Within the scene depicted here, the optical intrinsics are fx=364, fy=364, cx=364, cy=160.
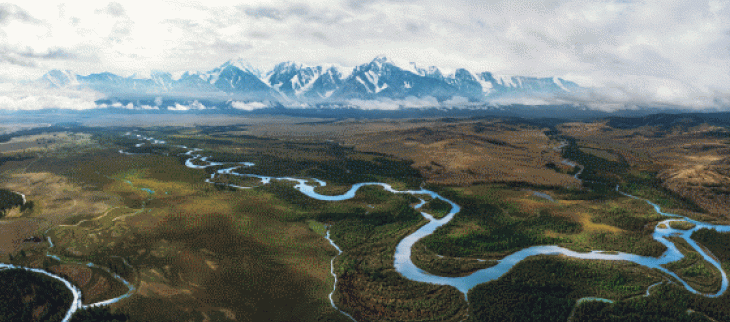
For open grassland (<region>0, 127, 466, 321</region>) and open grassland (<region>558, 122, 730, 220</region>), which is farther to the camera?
open grassland (<region>558, 122, 730, 220</region>)

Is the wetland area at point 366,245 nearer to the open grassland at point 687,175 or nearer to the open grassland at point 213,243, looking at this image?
the open grassland at point 213,243

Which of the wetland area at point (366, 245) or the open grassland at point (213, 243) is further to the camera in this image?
the open grassland at point (213, 243)

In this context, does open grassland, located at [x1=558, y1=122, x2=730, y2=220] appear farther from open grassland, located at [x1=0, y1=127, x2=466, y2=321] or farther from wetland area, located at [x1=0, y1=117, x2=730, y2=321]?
open grassland, located at [x1=0, y1=127, x2=466, y2=321]

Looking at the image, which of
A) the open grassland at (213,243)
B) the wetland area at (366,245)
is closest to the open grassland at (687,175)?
the wetland area at (366,245)

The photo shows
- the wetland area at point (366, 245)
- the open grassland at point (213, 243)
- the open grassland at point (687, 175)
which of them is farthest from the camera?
the open grassland at point (687, 175)

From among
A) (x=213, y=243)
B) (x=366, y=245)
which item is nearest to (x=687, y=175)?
(x=366, y=245)

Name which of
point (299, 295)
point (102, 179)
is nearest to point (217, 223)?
point (299, 295)

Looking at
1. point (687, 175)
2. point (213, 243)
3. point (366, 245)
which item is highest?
point (687, 175)

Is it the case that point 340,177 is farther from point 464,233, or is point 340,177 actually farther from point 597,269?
point 597,269

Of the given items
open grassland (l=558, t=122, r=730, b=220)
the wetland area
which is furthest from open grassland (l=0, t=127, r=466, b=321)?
open grassland (l=558, t=122, r=730, b=220)

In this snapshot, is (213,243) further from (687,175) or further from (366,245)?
(687,175)
